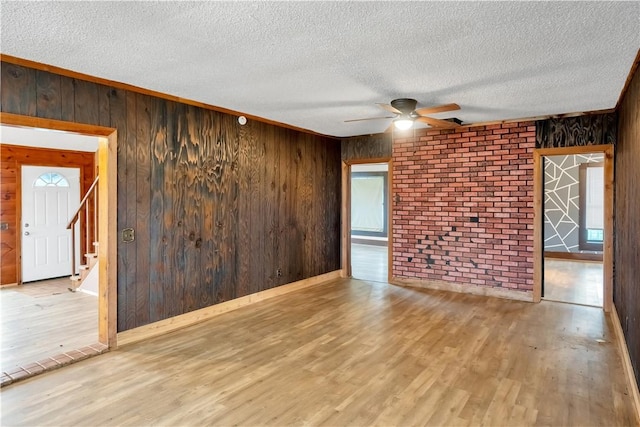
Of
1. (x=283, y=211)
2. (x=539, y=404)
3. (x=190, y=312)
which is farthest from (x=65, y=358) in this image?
(x=539, y=404)

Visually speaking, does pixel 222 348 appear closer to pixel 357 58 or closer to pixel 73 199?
pixel 357 58

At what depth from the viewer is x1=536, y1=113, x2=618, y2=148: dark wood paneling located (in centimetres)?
459

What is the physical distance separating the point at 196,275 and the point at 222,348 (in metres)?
1.08

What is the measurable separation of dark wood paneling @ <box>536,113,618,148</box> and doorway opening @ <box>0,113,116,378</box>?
4979 mm

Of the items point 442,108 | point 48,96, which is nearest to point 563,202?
point 442,108

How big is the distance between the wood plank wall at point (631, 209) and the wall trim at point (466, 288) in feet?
4.42

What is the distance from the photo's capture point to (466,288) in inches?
222

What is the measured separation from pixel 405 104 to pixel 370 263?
4943 millimetres

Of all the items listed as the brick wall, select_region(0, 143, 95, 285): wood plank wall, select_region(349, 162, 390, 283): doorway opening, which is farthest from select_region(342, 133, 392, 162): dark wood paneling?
select_region(0, 143, 95, 285): wood plank wall

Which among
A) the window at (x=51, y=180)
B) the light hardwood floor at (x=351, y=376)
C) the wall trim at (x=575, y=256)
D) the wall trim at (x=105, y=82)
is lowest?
the light hardwood floor at (x=351, y=376)

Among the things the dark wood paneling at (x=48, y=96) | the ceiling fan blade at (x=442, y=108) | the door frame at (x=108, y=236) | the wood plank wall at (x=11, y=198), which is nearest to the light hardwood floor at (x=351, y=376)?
the door frame at (x=108, y=236)

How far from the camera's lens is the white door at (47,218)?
20.5 ft

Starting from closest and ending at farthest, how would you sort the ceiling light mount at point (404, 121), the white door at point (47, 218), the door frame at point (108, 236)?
the door frame at point (108, 236) < the ceiling light mount at point (404, 121) < the white door at point (47, 218)

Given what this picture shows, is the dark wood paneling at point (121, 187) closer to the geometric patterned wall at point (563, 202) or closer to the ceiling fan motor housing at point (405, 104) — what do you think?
the ceiling fan motor housing at point (405, 104)
